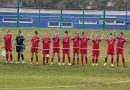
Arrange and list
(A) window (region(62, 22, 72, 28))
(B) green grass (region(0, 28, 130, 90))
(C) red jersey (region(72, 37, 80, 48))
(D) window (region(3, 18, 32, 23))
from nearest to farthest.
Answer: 1. (B) green grass (region(0, 28, 130, 90))
2. (C) red jersey (region(72, 37, 80, 48))
3. (D) window (region(3, 18, 32, 23))
4. (A) window (region(62, 22, 72, 28))

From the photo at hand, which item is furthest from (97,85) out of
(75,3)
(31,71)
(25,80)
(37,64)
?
(75,3)

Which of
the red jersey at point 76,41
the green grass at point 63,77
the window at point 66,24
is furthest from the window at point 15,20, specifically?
the red jersey at point 76,41

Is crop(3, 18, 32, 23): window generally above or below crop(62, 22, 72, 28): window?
above

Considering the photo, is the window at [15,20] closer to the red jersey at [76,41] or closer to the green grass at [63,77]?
the green grass at [63,77]

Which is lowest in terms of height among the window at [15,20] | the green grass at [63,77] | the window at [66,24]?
the green grass at [63,77]

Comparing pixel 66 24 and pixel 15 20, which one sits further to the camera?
pixel 66 24

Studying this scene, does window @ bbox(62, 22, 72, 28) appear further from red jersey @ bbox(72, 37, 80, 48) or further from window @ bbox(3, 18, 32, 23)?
red jersey @ bbox(72, 37, 80, 48)

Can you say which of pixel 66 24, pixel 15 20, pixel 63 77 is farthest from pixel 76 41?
pixel 66 24

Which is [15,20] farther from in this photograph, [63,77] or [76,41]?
[63,77]

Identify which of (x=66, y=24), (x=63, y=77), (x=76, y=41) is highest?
(x=66, y=24)

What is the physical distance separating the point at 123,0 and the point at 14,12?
25.6 m

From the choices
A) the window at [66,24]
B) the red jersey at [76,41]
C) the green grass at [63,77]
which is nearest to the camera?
the green grass at [63,77]

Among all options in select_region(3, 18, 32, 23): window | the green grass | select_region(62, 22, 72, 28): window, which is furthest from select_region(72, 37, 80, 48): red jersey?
select_region(3, 18, 32, 23): window

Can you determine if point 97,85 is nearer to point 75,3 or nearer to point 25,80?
point 25,80
